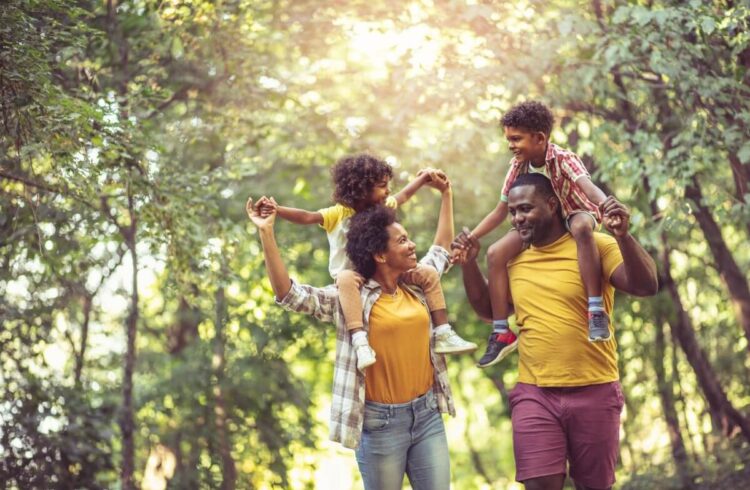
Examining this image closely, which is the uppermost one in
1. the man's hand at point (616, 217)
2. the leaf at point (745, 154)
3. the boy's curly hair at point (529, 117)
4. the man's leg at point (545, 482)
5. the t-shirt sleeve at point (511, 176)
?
the leaf at point (745, 154)

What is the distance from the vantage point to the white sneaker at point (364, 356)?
12.0 feet

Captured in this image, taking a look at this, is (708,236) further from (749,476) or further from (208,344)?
(208,344)

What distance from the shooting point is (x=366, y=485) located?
12.6 ft

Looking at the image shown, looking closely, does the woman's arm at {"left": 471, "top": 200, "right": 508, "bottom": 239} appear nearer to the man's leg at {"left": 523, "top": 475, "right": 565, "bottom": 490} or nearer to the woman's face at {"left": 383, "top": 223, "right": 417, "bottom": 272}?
the woman's face at {"left": 383, "top": 223, "right": 417, "bottom": 272}

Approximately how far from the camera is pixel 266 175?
11.6m

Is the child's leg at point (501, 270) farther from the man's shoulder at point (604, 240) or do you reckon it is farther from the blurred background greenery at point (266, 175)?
the blurred background greenery at point (266, 175)

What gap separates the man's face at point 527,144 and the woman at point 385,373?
691mm

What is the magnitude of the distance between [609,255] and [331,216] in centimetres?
128

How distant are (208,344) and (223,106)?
138 inches

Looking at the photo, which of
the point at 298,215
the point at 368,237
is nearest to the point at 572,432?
the point at 368,237

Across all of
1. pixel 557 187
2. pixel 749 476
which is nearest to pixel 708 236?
pixel 749 476

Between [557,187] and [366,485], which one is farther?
[557,187]

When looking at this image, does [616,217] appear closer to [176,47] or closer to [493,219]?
[493,219]

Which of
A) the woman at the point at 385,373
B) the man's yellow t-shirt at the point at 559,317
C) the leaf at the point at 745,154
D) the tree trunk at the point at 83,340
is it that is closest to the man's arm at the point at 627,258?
the man's yellow t-shirt at the point at 559,317
